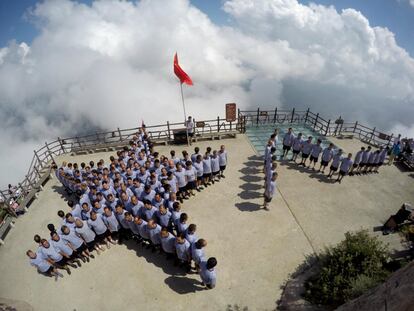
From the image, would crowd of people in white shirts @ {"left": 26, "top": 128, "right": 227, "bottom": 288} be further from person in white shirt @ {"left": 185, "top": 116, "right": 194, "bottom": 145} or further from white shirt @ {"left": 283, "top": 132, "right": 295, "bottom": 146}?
person in white shirt @ {"left": 185, "top": 116, "right": 194, "bottom": 145}

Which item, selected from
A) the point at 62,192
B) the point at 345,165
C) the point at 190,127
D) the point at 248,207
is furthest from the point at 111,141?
the point at 345,165

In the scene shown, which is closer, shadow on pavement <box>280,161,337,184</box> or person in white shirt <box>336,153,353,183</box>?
person in white shirt <box>336,153,353,183</box>

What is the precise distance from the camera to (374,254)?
6758 millimetres

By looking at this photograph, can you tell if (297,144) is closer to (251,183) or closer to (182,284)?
(251,183)

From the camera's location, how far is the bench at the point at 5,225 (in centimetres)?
1001

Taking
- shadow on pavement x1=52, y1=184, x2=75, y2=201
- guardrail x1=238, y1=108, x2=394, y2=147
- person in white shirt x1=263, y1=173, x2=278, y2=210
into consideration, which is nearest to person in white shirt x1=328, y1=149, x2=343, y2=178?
person in white shirt x1=263, y1=173, x2=278, y2=210

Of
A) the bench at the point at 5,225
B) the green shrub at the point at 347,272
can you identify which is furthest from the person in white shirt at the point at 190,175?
the bench at the point at 5,225

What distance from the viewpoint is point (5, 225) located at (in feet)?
33.7

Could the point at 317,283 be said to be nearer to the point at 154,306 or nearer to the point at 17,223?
the point at 154,306

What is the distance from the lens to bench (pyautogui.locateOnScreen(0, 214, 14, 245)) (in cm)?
1001

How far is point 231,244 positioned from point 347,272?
3.75 meters

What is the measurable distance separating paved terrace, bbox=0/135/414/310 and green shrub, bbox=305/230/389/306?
1102 mm

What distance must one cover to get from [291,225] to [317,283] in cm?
282

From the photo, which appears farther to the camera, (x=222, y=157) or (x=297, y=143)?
(x=297, y=143)
